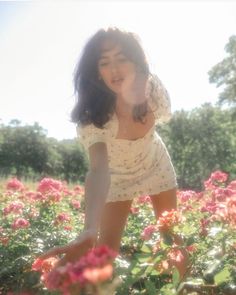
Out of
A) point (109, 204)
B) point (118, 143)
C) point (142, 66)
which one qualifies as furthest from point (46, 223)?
point (142, 66)

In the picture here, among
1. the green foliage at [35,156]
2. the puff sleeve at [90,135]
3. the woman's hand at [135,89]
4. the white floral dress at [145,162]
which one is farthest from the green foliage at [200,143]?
the puff sleeve at [90,135]

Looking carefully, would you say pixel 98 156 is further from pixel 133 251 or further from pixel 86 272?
pixel 133 251

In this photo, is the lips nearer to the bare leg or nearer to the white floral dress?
the white floral dress

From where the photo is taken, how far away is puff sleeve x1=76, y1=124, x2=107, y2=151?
2.60 meters

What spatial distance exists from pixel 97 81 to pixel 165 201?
982mm

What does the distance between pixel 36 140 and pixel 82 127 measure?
6157 centimetres

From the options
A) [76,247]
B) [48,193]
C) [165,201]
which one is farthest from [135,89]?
[48,193]

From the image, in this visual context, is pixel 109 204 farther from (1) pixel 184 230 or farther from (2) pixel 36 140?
(2) pixel 36 140

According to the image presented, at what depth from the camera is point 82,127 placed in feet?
9.08

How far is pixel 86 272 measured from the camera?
1012 millimetres

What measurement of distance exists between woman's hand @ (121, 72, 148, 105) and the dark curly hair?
37 mm

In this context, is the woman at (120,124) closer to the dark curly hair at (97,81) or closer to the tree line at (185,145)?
the dark curly hair at (97,81)

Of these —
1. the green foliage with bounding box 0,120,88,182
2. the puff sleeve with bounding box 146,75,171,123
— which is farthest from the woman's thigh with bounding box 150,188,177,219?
the green foliage with bounding box 0,120,88,182

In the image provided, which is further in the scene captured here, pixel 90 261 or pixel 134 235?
pixel 134 235
